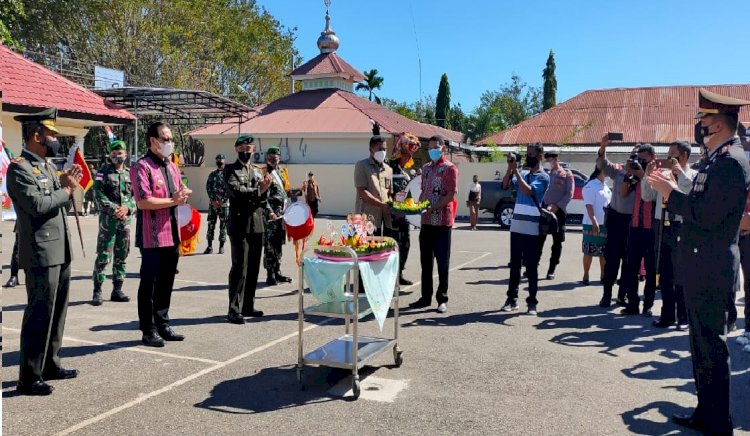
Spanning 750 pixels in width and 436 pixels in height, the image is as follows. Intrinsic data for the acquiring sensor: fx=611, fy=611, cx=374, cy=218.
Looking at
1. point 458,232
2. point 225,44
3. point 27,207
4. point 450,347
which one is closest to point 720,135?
point 450,347

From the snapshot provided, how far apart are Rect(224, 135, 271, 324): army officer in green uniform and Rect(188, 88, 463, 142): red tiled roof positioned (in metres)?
20.5

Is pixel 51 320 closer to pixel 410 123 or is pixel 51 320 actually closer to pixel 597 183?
pixel 597 183

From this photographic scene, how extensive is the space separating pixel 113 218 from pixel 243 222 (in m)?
2.20

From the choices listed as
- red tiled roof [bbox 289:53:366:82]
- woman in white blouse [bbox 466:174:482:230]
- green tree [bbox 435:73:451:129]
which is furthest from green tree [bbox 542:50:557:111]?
woman in white blouse [bbox 466:174:482:230]

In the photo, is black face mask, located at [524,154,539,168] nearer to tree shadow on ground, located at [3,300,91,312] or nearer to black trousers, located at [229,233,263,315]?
black trousers, located at [229,233,263,315]

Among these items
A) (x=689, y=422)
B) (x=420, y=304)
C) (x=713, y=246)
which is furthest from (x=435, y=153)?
(x=689, y=422)

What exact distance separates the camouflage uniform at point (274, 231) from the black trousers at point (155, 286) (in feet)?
10.9

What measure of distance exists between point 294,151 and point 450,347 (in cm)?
2389

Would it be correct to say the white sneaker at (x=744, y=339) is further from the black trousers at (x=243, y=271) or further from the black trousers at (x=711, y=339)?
the black trousers at (x=243, y=271)

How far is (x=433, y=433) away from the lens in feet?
13.7

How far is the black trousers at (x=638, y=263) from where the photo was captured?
7.86 m

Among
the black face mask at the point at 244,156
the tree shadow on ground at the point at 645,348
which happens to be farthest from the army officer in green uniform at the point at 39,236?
the tree shadow on ground at the point at 645,348

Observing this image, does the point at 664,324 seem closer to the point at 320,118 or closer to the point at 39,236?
the point at 39,236

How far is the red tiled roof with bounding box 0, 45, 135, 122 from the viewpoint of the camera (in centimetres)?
1688
